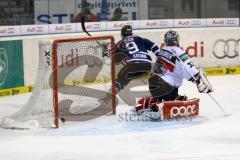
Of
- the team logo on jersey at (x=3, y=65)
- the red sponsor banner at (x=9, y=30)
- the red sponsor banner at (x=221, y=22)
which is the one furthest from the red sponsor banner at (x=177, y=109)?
the red sponsor banner at (x=221, y=22)

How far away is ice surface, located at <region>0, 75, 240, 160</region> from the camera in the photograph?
7020 mm

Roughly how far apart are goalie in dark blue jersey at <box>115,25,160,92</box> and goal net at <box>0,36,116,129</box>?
390 millimetres

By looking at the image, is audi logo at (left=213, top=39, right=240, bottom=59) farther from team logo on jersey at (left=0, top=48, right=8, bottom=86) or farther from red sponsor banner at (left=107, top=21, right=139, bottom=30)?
team logo on jersey at (left=0, top=48, right=8, bottom=86)

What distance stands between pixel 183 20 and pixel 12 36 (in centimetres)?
422

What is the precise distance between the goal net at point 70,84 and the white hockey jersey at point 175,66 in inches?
35.8

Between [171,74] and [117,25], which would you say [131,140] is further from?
[117,25]

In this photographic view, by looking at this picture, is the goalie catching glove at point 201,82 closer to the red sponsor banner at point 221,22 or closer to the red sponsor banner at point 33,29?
the red sponsor banner at point 33,29

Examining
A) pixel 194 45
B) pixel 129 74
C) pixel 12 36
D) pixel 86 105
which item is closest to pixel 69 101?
pixel 86 105

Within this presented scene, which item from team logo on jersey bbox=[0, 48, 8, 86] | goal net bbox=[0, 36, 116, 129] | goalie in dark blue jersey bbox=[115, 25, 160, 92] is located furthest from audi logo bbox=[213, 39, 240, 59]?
goal net bbox=[0, 36, 116, 129]

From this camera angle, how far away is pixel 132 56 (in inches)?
408

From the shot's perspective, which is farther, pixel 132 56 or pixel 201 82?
pixel 132 56

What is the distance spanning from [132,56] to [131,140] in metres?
2.69

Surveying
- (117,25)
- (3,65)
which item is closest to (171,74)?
(3,65)

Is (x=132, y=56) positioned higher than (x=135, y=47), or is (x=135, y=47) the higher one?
(x=135, y=47)
